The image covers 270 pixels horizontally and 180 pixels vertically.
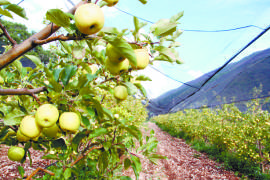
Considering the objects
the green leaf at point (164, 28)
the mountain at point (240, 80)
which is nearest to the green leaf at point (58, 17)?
the green leaf at point (164, 28)

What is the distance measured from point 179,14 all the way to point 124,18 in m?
4.20

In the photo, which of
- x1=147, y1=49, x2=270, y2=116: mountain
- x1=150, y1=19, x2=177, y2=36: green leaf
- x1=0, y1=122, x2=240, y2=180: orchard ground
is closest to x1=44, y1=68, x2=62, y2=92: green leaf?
Result: x1=150, y1=19, x2=177, y2=36: green leaf

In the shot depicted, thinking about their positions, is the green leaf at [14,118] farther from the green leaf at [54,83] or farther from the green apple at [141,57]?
the green apple at [141,57]

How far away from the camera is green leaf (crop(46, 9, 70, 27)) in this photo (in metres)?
0.44

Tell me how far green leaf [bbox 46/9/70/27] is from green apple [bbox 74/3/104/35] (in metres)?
0.03

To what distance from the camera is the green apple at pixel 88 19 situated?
0.44 metres

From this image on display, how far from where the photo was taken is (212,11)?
4684 millimetres

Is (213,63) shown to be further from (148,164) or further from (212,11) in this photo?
(148,164)

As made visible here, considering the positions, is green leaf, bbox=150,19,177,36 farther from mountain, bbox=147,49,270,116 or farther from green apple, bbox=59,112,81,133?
mountain, bbox=147,49,270,116

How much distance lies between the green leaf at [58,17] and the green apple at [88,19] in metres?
0.03

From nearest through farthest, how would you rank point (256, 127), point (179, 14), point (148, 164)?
1. point (179, 14)
2. point (256, 127)
3. point (148, 164)

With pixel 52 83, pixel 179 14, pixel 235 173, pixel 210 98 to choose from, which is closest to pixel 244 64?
pixel 210 98

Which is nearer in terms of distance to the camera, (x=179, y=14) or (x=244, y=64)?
(x=179, y=14)

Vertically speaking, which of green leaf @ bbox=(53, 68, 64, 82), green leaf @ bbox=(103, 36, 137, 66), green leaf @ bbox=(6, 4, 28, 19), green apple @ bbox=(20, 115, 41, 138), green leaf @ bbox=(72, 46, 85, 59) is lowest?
green apple @ bbox=(20, 115, 41, 138)
